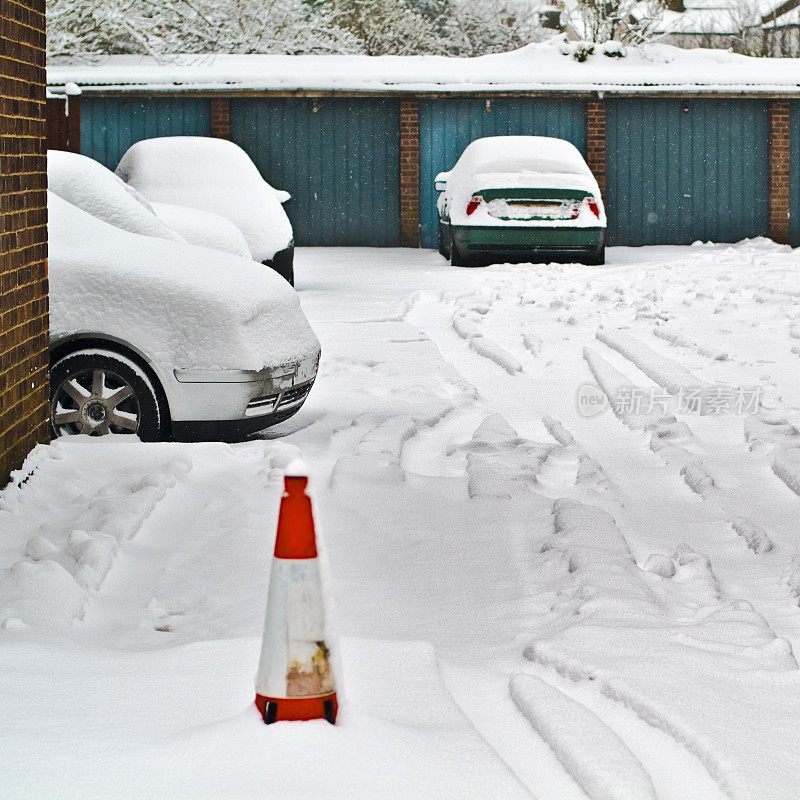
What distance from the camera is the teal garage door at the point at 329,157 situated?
75.9 feet

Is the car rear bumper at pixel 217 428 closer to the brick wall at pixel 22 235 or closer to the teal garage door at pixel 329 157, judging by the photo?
the brick wall at pixel 22 235

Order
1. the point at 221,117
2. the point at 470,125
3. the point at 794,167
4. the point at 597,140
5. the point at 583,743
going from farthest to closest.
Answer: the point at 794,167 → the point at 470,125 → the point at 597,140 → the point at 221,117 → the point at 583,743

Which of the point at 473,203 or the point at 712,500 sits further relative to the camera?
the point at 473,203

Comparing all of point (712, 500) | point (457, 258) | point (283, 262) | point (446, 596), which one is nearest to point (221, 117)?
point (457, 258)

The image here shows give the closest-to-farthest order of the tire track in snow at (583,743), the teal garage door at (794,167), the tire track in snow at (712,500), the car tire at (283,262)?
the tire track in snow at (583,743) < the tire track in snow at (712,500) < the car tire at (283,262) < the teal garage door at (794,167)

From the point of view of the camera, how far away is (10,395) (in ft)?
17.8

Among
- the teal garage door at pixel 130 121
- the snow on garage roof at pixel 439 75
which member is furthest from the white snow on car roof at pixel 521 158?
the teal garage door at pixel 130 121

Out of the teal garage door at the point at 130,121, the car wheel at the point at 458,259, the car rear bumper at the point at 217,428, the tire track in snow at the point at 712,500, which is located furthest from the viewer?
the teal garage door at the point at 130,121

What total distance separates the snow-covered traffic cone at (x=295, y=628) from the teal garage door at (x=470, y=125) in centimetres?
2064

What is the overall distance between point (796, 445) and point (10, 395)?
12.8 ft

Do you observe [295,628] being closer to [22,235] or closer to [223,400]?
[22,235]

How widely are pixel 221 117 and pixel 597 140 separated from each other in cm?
666

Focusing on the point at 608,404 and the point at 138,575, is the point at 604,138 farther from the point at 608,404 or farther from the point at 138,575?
the point at 138,575

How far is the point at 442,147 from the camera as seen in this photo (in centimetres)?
2322
